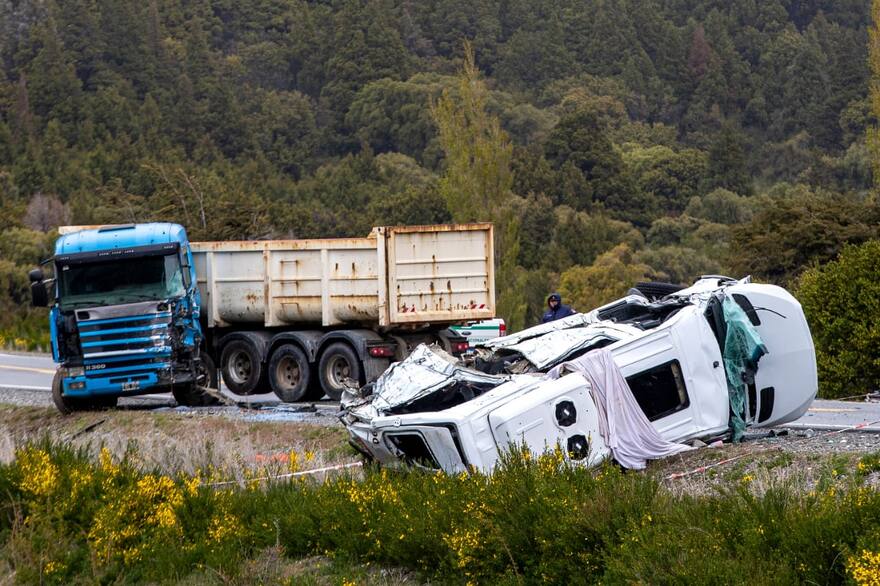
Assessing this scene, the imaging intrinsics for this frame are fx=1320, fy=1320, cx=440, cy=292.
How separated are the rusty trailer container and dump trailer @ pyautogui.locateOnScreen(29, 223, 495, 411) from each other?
0.02 m

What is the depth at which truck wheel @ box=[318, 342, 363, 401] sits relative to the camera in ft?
68.1

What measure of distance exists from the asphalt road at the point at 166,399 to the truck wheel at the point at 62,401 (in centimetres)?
210

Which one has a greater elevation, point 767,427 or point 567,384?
point 567,384

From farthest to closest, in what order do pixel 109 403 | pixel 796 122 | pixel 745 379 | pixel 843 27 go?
pixel 843 27 < pixel 796 122 < pixel 109 403 < pixel 745 379

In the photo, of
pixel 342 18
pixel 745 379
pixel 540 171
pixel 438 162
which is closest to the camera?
pixel 745 379

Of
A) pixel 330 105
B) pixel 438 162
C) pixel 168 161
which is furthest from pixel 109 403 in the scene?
pixel 330 105

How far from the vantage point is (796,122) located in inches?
4882

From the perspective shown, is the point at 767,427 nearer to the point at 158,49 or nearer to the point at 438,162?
the point at 438,162

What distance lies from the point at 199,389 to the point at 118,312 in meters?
2.15

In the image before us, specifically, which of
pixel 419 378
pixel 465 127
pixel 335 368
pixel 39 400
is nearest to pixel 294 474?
pixel 419 378

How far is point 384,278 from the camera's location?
20.7 metres

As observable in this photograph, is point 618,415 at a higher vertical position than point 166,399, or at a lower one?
higher

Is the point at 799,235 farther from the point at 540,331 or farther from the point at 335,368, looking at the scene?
the point at 540,331

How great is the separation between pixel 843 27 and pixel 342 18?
5774 cm
